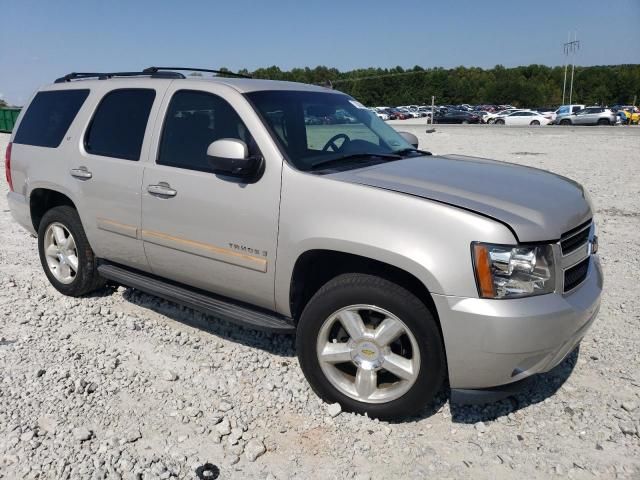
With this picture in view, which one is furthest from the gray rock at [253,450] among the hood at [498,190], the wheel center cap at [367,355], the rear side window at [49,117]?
the rear side window at [49,117]

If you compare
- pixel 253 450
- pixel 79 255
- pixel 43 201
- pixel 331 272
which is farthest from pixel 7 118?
pixel 253 450

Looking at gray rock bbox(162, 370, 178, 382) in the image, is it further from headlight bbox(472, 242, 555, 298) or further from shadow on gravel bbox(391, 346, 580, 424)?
headlight bbox(472, 242, 555, 298)

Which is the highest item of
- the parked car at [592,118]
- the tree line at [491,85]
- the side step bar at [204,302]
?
the tree line at [491,85]

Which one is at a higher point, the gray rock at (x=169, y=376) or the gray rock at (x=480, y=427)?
the gray rock at (x=169, y=376)

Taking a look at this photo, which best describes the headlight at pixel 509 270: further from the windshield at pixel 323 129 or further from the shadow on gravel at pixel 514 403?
the windshield at pixel 323 129

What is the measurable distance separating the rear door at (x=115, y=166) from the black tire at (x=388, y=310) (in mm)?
1621

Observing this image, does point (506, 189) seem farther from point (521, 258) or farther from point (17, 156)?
point (17, 156)

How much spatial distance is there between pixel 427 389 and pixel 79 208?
3170mm

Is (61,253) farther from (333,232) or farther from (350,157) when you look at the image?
(333,232)

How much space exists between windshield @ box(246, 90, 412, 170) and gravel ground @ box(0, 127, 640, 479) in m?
1.47

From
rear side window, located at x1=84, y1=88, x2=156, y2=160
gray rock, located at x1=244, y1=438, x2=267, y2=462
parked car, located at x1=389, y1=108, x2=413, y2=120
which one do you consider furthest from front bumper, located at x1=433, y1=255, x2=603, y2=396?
parked car, located at x1=389, y1=108, x2=413, y2=120

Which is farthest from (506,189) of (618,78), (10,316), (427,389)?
(618,78)

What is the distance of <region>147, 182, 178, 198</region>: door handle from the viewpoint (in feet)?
12.4

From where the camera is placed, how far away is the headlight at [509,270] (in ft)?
8.72
